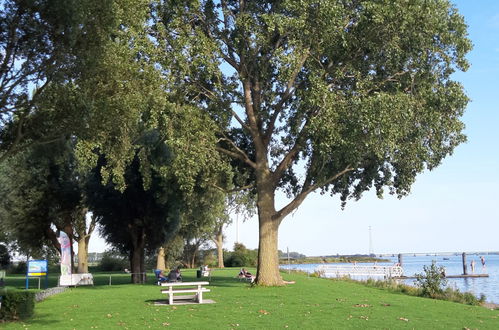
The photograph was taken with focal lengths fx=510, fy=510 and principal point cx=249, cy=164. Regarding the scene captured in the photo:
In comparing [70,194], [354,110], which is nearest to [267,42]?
[354,110]

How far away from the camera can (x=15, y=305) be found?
13.2 meters

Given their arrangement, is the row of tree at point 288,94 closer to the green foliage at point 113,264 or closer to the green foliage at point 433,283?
the green foliage at point 433,283

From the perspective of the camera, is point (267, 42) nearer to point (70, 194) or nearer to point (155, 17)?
point (155, 17)

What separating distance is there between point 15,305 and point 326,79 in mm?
15118

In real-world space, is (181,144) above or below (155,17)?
below

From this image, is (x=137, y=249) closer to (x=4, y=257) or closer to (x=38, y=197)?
(x=38, y=197)

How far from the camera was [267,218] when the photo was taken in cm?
2408

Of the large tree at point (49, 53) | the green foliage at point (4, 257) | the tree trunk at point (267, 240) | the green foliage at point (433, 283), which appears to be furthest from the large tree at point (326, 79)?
the green foliage at point (4, 257)

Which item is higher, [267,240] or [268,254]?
[267,240]

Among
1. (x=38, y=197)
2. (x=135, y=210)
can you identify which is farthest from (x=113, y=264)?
(x=135, y=210)

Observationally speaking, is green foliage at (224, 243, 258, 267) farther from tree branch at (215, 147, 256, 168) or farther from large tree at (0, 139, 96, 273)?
tree branch at (215, 147, 256, 168)

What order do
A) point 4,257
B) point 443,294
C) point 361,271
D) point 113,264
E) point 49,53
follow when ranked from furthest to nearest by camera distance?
point 113,264 → point 4,257 → point 361,271 → point 443,294 → point 49,53

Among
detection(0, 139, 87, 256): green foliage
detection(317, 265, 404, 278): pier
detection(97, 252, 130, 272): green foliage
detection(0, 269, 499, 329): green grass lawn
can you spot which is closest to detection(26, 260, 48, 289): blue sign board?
detection(0, 269, 499, 329): green grass lawn

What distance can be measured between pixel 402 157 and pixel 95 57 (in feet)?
46.6
